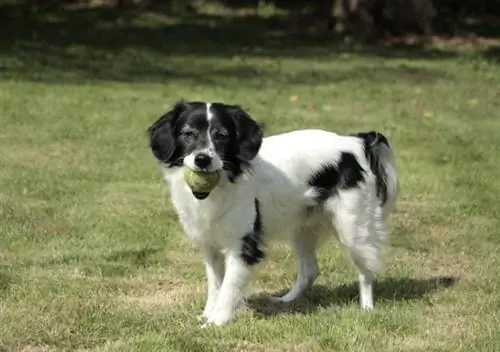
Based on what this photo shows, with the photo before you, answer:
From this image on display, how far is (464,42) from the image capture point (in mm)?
23531

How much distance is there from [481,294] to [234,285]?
180 centimetres

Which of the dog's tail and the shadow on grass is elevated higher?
the dog's tail

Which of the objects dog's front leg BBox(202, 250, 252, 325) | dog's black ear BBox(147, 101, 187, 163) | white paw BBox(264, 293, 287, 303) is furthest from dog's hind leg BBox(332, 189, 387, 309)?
dog's black ear BBox(147, 101, 187, 163)

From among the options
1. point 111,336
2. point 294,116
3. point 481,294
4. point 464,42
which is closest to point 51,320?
point 111,336

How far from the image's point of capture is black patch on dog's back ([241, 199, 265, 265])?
587 centimetres

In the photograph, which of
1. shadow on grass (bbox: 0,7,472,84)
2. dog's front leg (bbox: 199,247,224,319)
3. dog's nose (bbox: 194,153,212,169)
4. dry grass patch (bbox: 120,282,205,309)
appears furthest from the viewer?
shadow on grass (bbox: 0,7,472,84)

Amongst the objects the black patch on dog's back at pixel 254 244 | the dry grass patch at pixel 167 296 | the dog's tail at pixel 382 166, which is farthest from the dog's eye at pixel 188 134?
the dog's tail at pixel 382 166

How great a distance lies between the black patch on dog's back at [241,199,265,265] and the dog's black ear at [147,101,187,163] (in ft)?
2.07

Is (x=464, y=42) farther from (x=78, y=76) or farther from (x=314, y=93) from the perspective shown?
(x=78, y=76)

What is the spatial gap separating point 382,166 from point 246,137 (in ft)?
3.93

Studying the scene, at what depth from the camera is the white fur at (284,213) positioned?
5.84 metres

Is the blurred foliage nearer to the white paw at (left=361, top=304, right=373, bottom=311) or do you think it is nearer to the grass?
the grass

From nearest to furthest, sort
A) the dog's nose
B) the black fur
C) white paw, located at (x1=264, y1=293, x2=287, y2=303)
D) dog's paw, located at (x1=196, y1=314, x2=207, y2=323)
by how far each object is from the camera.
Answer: the dog's nose
dog's paw, located at (x1=196, y1=314, x2=207, y2=323)
the black fur
white paw, located at (x1=264, y1=293, x2=287, y2=303)

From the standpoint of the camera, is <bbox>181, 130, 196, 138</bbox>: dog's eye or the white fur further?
the white fur
